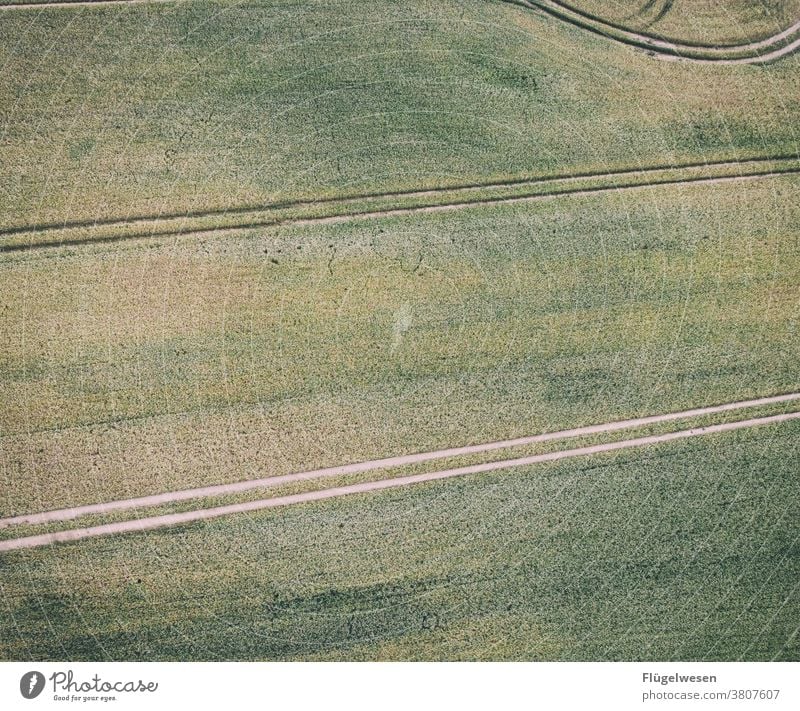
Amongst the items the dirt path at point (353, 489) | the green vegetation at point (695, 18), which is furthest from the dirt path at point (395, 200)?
the dirt path at point (353, 489)

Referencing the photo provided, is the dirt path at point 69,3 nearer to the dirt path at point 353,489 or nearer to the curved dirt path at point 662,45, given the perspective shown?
the curved dirt path at point 662,45

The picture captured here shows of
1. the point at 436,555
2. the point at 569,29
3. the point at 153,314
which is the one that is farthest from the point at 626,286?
the point at 153,314

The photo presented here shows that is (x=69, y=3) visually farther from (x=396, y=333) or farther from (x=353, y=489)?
(x=353, y=489)

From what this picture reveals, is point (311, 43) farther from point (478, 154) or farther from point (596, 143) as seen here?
point (596, 143)

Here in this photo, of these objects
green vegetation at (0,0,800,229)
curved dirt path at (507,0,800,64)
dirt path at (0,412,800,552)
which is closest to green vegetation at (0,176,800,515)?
dirt path at (0,412,800,552)
